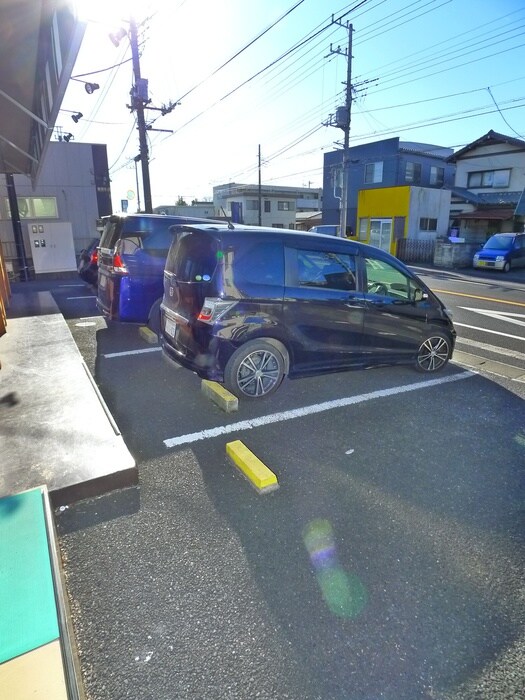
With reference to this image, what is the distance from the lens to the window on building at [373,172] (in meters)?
31.2

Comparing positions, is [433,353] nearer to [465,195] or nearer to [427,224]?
[427,224]

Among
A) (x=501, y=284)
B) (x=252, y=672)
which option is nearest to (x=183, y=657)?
(x=252, y=672)

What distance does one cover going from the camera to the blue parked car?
60.3 ft

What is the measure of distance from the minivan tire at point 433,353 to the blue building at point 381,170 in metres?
25.8

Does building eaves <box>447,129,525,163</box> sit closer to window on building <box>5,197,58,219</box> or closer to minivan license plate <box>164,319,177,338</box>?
window on building <box>5,197,58,219</box>

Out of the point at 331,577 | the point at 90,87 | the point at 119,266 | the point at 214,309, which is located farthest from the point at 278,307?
the point at 90,87

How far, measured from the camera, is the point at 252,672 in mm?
1767

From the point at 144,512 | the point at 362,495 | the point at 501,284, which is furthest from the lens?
the point at 501,284

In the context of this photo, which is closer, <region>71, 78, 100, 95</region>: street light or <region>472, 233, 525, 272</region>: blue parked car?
<region>71, 78, 100, 95</region>: street light

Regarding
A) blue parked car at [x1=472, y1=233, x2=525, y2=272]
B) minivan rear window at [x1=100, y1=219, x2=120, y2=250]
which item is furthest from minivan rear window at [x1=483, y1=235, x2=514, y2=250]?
minivan rear window at [x1=100, y1=219, x2=120, y2=250]

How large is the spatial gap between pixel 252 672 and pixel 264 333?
9.63 ft

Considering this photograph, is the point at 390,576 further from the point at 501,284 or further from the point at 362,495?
the point at 501,284

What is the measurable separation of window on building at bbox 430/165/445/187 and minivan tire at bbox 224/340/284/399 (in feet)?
114

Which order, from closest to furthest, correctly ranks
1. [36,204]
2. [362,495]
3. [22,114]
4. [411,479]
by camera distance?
[362,495] → [411,479] → [22,114] → [36,204]
